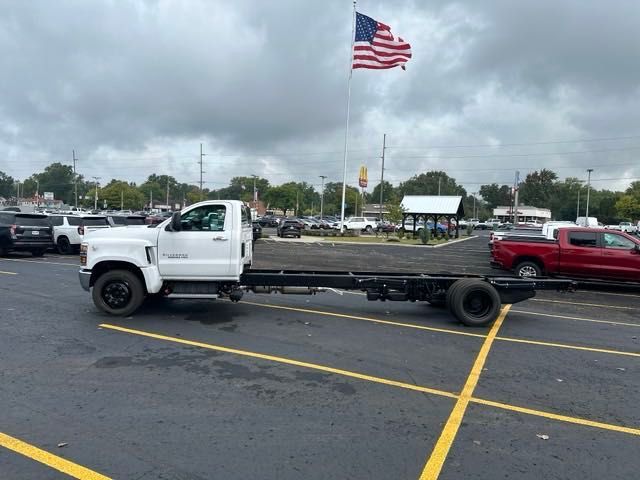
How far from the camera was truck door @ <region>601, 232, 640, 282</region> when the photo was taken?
1279 cm

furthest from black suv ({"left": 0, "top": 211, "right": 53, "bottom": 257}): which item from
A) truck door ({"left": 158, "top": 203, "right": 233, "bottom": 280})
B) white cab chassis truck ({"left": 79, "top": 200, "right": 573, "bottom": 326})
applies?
truck door ({"left": 158, "top": 203, "right": 233, "bottom": 280})

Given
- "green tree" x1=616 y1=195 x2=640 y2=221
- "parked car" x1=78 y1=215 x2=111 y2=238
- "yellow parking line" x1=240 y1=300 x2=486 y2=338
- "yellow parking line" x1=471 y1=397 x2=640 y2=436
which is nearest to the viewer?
"yellow parking line" x1=471 y1=397 x2=640 y2=436

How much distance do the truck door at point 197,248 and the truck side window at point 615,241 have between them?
33.5 feet

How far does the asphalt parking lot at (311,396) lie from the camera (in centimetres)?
372

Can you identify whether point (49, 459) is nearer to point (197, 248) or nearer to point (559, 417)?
point (559, 417)

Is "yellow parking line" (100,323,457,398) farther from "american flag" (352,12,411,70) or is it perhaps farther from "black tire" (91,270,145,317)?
"american flag" (352,12,411,70)

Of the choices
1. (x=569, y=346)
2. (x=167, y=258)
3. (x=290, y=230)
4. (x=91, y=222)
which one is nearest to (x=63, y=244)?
(x=91, y=222)

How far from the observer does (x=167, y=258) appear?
27.3 feet

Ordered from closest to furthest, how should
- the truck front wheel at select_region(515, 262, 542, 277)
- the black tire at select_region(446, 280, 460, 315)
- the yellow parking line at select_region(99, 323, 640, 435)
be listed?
1. the yellow parking line at select_region(99, 323, 640, 435)
2. the black tire at select_region(446, 280, 460, 315)
3. the truck front wheel at select_region(515, 262, 542, 277)

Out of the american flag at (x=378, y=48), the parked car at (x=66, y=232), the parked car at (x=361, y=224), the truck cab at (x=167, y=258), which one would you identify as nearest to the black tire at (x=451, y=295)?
the truck cab at (x=167, y=258)

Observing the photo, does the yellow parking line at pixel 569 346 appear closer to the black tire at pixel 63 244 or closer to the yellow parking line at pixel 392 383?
the yellow parking line at pixel 392 383

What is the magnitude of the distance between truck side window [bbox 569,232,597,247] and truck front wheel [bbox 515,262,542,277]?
3.67 ft

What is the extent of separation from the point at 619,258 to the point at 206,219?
10.7 m

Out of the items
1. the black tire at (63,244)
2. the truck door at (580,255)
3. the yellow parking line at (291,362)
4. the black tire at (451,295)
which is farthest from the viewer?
the black tire at (63,244)
